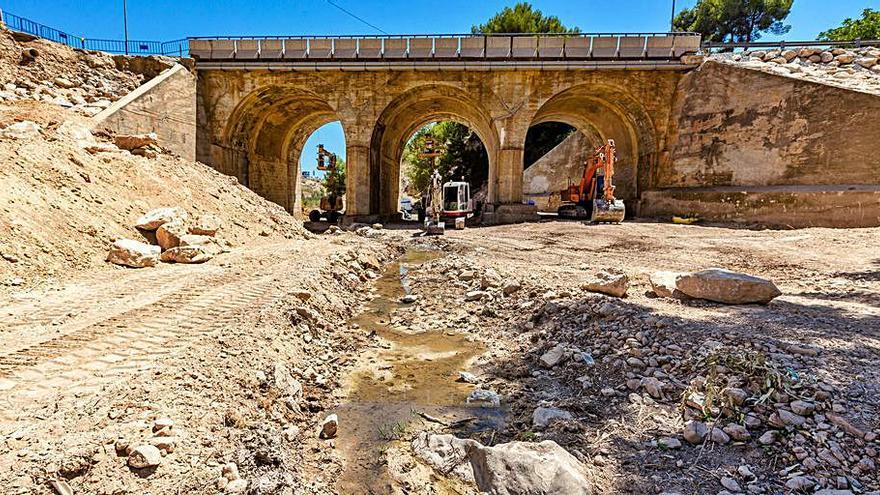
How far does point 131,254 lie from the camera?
19.3 feet

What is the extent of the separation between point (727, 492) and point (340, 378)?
3010 millimetres

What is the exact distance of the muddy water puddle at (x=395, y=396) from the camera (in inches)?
97.9

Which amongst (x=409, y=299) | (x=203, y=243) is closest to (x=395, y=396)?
(x=409, y=299)

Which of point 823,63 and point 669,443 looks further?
point 823,63

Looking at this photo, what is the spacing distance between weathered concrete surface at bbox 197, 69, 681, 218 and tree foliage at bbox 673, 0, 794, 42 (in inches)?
959

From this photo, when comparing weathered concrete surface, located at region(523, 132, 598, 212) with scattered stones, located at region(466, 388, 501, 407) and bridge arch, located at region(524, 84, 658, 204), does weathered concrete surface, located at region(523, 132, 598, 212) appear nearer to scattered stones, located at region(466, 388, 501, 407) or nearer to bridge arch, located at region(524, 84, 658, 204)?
bridge arch, located at region(524, 84, 658, 204)

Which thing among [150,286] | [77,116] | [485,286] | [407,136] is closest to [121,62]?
[77,116]

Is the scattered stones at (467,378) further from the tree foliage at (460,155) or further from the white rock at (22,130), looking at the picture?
the tree foliage at (460,155)

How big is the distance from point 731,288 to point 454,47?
51.0 feet

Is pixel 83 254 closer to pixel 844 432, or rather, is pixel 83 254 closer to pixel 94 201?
pixel 94 201

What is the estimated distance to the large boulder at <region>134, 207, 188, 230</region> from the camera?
6961 millimetres

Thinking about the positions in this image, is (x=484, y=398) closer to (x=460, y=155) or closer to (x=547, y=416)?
(x=547, y=416)

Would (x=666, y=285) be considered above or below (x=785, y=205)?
below

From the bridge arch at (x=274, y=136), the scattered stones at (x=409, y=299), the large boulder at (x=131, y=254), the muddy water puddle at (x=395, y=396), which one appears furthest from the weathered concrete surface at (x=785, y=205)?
the large boulder at (x=131, y=254)
